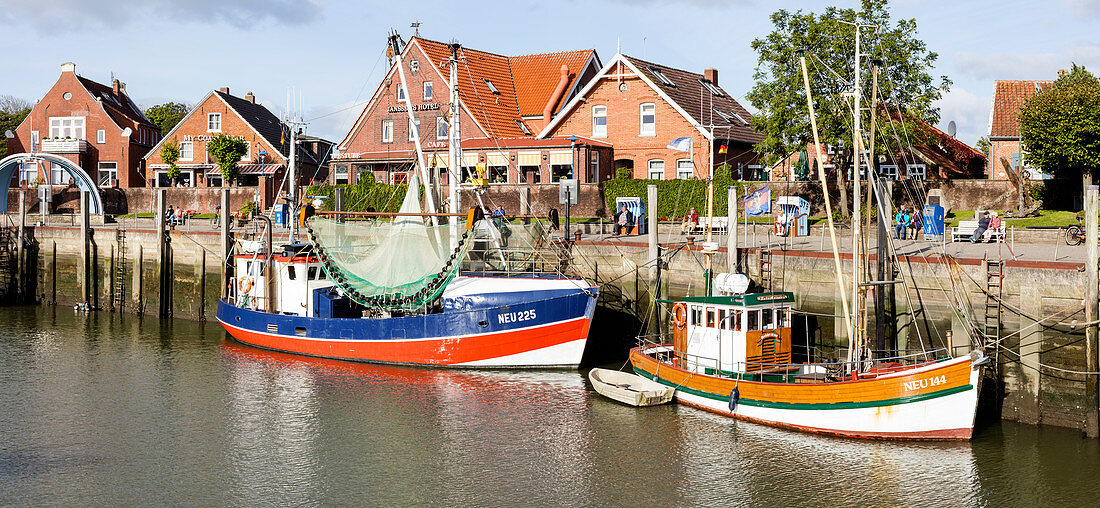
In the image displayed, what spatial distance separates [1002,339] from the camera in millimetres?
23703

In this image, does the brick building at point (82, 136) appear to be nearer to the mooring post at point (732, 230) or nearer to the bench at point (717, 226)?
the bench at point (717, 226)

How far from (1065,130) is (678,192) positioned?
1717 cm

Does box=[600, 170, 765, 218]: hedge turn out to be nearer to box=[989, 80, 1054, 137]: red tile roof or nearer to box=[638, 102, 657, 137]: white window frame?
box=[638, 102, 657, 137]: white window frame

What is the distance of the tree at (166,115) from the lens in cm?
10250

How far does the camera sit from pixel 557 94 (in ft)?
192

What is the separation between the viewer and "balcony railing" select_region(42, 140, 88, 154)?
239 ft

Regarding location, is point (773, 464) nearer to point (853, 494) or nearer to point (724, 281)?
point (853, 494)

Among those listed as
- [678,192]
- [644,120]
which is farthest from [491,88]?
[678,192]

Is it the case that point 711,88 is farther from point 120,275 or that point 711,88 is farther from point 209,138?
point 209,138

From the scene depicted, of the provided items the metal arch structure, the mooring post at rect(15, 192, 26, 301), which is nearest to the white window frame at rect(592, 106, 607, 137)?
the metal arch structure

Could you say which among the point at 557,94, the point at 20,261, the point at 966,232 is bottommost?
the point at 20,261

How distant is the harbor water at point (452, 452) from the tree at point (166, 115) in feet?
255

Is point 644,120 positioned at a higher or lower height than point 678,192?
higher

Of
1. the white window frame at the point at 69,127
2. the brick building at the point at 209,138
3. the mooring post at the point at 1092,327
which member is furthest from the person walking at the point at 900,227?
the white window frame at the point at 69,127
